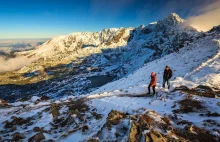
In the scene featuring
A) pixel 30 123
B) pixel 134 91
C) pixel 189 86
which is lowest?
pixel 30 123

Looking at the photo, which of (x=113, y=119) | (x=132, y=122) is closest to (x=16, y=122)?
(x=113, y=119)

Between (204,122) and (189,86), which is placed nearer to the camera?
(204,122)

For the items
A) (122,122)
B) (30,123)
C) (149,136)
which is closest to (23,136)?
(30,123)

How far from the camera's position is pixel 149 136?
8.93 meters

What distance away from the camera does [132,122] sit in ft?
34.3

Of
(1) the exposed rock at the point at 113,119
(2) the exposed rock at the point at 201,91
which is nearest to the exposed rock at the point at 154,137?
(1) the exposed rock at the point at 113,119

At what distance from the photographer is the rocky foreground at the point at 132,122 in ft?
32.0

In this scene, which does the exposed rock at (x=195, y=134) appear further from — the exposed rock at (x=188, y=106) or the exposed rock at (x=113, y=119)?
the exposed rock at (x=113, y=119)

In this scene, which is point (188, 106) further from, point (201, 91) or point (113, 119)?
point (113, 119)

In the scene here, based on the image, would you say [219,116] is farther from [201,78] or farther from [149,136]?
[201,78]

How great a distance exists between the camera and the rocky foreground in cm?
975

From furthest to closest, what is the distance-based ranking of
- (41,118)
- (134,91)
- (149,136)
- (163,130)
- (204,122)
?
(134,91) < (41,118) < (204,122) < (163,130) < (149,136)

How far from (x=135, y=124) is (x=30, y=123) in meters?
11.2

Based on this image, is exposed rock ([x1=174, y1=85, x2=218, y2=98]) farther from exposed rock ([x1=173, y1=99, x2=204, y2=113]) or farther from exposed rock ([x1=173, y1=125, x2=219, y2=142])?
exposed rock ([x1=173, y1=125, x2=219, y2=142])
